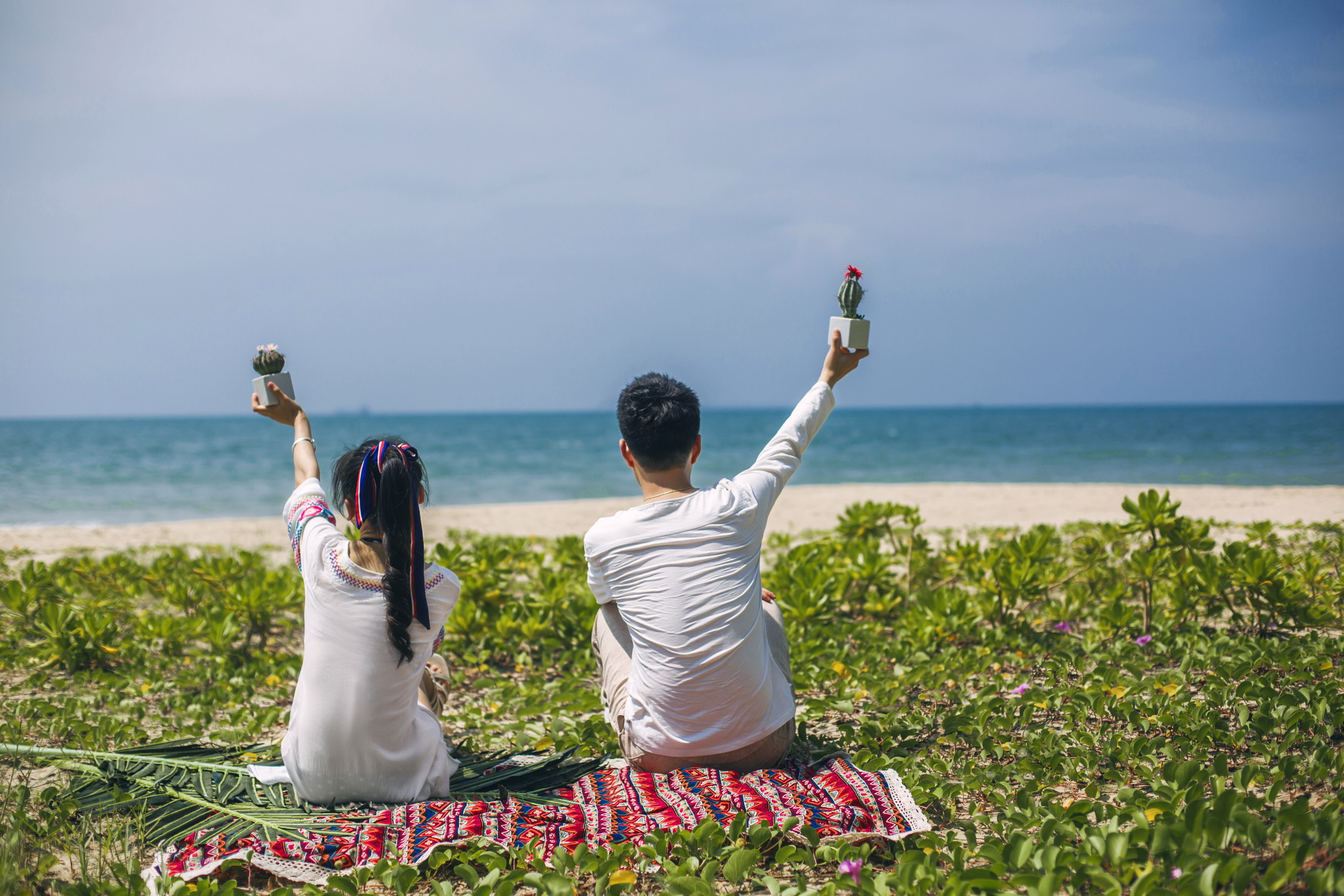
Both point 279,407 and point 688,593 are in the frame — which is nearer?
point 688,593

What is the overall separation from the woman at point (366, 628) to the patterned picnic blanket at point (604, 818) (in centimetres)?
17

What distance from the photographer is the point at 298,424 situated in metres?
3.09

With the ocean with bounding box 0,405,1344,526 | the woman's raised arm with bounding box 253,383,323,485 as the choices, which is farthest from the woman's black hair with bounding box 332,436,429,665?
the woman's raised arm with bounding box 253,383,323,485

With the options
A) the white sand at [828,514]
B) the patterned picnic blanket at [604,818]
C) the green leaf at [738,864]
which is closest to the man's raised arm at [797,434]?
the patterned picnic blanket at [604,818]

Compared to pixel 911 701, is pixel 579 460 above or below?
above

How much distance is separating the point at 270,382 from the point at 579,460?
3629cm

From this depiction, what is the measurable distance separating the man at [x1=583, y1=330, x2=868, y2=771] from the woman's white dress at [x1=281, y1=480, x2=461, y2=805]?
598mm

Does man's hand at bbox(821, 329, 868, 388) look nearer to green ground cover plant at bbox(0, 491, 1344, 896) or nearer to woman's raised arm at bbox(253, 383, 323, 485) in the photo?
green ground cover plant at bbox(0, 491, 1344, 896)

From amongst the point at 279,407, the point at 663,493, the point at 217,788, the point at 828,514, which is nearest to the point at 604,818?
the point at 663,493

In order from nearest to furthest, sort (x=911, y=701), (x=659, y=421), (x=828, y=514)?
(x=659, y=421)
(x=911, y=701)
(x=828, y=514)

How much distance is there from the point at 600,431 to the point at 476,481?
38.5 meters

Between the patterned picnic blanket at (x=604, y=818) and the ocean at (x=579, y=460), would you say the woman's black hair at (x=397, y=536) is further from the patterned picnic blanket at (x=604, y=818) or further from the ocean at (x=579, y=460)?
the patterned picnic blanket at (x=604, y=818)

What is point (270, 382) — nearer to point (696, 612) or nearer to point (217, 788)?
point (217, 788)

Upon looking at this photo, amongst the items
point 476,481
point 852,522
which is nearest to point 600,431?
point 476,481
